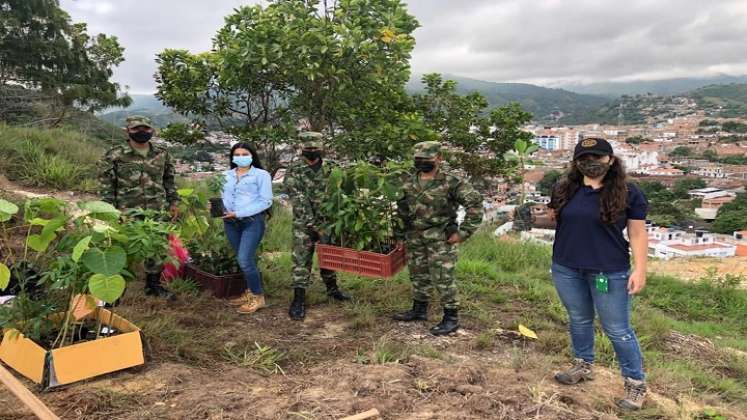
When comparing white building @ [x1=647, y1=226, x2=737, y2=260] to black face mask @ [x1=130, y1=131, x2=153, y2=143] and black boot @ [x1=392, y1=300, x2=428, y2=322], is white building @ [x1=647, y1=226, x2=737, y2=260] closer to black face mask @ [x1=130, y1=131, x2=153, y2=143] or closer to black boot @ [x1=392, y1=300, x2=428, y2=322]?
black boot @ [x1=392, y1=300, x2=428, y2=322]

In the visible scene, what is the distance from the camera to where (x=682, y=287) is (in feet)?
22.2

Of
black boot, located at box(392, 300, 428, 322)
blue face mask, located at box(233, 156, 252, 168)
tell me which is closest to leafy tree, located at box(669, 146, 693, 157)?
black boot, located at box(392, 300, 428, 322)

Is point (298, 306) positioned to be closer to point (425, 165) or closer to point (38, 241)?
point (425, 165)

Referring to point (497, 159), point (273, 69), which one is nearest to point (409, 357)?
point (273, 69)

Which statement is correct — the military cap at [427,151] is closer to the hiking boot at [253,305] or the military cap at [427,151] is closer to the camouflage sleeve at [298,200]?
the camouflage sleeve at [298,200]

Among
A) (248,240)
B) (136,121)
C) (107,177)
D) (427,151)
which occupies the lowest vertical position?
(248,240)

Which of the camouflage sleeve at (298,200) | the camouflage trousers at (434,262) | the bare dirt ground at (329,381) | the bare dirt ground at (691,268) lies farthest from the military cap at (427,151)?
the bare dirt ground at (691,268)

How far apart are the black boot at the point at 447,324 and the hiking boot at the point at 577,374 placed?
41.1 inches

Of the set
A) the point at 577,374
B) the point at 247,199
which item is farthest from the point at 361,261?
the point at 577,374

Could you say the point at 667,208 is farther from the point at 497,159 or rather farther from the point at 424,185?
the point at 424,185

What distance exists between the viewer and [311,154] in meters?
4.18

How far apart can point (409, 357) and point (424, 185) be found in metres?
1.30

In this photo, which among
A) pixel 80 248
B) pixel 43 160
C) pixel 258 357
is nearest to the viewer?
pixel 80 248

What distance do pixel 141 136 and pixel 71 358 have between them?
2008 millimetres
